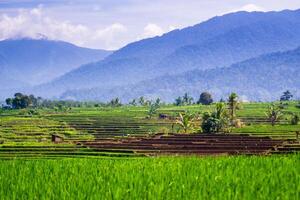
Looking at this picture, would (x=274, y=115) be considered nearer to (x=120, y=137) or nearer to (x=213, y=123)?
(x=213, y=123)

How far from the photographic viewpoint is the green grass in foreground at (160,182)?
1353 centimetres

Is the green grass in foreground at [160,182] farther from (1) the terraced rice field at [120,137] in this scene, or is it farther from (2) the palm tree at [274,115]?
(2) the palm tree at [274,115]

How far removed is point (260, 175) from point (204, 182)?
2022mm

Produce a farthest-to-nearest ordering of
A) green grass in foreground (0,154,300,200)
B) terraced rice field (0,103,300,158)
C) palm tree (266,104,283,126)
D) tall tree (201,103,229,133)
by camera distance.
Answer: palm tree (266,104,283,126) < tall tree (201,103,229,133) < terraced rice field (0,103,300,158) < green grass in foreground (0,154,300,200)

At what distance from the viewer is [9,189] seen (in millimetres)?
15047

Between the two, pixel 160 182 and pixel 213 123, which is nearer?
pixel 160 182

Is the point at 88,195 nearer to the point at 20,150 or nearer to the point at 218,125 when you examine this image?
the point at 20,150

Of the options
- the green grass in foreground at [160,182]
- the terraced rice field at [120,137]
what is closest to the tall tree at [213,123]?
the terraced rice field at [120,137]

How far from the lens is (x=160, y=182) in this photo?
15.9 metres

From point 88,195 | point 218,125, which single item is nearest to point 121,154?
point 218,125

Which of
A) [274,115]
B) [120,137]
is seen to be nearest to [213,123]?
[120,137]

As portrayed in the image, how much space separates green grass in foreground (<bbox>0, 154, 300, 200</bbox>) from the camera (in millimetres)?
13531

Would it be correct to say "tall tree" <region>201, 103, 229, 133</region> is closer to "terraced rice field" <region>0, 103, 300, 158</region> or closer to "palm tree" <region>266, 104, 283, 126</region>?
"terraced rice field" <region>0, 103, 300, 158</region>

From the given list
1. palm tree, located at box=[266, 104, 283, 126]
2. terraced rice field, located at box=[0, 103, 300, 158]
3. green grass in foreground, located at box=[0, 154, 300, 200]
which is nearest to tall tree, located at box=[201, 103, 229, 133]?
terraced rice field, located at box=[0, 103, 300, 158]
